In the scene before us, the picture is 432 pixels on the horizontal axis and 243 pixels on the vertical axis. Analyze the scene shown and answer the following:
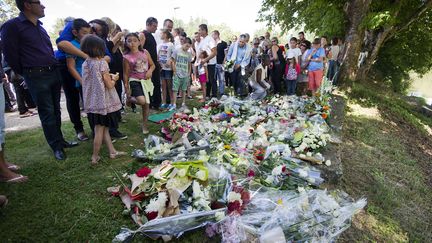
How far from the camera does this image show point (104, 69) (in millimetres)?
3287

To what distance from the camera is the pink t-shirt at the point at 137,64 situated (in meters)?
4.49

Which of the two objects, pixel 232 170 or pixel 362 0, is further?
pixel 362 0

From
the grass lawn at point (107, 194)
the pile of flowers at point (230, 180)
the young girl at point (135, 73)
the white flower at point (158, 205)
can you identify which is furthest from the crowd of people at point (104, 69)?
the white flower at point (158, 205)

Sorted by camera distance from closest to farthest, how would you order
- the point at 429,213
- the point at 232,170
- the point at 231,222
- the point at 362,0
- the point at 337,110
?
the point at 231,222 < the point at 232,170 < the point at 429,213 < the point at 337,110 < the point at 362,0

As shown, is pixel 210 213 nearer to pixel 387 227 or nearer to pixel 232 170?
pixel 232 170

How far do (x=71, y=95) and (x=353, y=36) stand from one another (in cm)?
980

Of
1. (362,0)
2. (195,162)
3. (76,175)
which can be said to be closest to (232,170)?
(195,162)

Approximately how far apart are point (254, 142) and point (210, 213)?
1.89 m

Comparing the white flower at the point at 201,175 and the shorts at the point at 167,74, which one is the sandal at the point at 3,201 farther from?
the shorts at the point at 167,74

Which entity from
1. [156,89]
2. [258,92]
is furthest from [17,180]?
[258,92]

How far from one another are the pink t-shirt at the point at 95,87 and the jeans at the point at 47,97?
53 centimetres

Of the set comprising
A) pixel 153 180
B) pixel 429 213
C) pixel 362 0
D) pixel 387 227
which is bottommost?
pixel 429 213

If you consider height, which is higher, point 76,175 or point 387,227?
point 76,175

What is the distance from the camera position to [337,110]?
22.4ft
